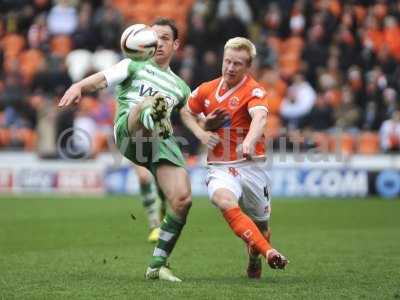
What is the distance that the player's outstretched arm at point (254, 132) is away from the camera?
8.98 meters

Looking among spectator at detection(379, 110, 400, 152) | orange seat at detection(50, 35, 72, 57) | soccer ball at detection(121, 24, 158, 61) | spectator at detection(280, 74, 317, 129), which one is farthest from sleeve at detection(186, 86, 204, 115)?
orange seat at detection(50, 35, 72, 57)

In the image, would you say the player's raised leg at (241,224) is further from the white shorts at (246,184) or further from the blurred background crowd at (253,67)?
the blurred background crowd at (253,67)

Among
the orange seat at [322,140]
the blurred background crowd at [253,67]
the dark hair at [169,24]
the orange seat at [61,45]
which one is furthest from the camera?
the orange seat at [61,45]

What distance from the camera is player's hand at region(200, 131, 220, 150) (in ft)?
31.1

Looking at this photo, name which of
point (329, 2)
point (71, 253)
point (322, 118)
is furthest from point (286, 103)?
point (71, 253)

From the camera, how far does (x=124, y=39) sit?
924 cm

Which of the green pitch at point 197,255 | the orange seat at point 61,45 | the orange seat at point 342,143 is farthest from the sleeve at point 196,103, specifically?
the orange seat at point 61,45

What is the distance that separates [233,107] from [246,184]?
0.76 meters

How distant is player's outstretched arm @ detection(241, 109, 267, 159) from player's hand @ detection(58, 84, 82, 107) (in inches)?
61.4

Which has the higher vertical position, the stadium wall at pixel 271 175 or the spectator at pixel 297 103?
the spectator at pixel 297 103

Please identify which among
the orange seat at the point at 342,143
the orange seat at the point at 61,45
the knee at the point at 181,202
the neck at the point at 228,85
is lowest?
the knee at the point at 181,202

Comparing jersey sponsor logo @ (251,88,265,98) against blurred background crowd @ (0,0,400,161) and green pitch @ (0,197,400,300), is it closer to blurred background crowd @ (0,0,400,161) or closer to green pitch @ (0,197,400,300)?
green pitch @ (0,197,400,300)

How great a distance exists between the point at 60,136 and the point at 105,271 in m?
14.7

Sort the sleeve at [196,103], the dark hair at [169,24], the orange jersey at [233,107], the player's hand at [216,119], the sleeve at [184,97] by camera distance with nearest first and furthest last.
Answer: the player's hand at [216,119] < the orange jersey at [233,107] < the sleeve at [196,103] < the sleeve at [184,97] < the dark hair at [169,24]
